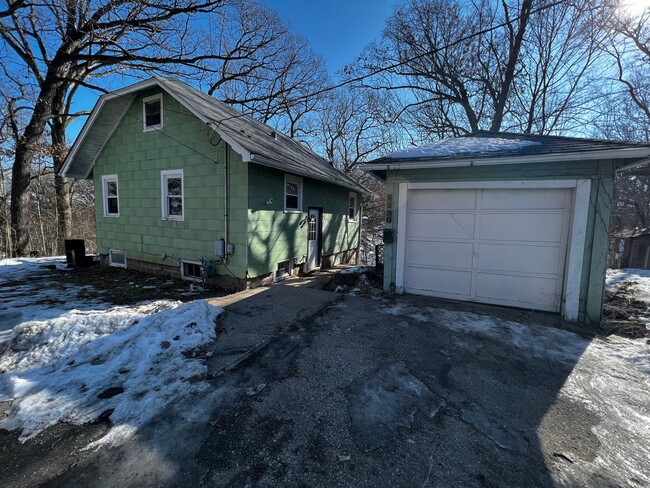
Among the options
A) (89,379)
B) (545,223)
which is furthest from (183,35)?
(545,223)

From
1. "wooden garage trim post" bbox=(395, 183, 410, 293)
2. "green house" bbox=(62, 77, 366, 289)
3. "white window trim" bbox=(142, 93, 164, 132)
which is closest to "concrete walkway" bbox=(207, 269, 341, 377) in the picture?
"green house" bbox=(62, 77, 366, 289)

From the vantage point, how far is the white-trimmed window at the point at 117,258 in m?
9.12

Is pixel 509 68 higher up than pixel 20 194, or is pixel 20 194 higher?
pixel 509 68

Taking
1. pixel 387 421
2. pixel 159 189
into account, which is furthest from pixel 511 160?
pixel 159 189

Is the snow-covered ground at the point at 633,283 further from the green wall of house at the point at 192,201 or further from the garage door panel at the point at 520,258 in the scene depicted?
the green wall of house at the point at 192,201

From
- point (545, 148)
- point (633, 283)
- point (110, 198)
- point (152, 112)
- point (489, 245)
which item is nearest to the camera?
point (545, 148)

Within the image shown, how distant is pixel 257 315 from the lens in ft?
16.1

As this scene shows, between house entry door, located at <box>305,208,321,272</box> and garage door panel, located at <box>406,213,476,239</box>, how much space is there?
12.6 ft

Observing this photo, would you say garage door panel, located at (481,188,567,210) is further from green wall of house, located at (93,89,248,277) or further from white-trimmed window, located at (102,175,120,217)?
white-trimmed window, located at (102,175,120,217)

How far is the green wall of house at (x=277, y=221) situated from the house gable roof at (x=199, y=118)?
1.63 ft

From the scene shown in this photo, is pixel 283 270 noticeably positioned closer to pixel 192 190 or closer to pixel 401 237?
pixel 192 190

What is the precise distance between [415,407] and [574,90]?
67.6 feet

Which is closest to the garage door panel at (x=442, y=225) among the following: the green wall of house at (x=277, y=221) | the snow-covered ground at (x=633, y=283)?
the green wall of house at (x=277, y=221)

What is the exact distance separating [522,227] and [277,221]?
18.1 feet
